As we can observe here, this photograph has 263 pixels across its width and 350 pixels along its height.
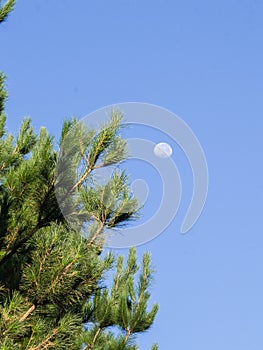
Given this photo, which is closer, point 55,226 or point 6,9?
point 55,226

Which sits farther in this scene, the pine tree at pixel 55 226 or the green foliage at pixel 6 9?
the green foliage at pixel 6 9

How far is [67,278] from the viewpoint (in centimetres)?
643

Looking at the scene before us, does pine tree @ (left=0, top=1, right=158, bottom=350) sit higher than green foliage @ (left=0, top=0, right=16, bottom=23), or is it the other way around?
green foliage @ (left=0, top=0, right=16, bottom=23)

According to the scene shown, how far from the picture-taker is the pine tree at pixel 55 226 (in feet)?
20.9

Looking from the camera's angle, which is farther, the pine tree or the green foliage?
the green foliage

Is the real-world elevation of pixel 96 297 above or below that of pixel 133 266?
below

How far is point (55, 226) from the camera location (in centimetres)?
674

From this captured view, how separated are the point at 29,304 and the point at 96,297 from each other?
1.72 metres

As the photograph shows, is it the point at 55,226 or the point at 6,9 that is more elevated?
the point at 6,9

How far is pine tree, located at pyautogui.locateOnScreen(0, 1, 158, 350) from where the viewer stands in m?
6.36

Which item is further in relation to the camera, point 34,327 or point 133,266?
point 133,266

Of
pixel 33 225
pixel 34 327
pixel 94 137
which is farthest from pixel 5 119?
pixel 34 327

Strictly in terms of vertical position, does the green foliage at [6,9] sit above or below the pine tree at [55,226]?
above

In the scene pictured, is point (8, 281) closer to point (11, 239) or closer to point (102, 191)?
point (11, 239)
